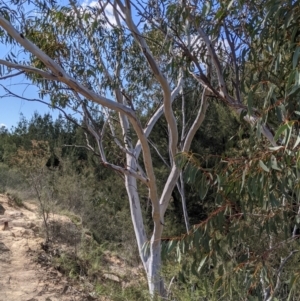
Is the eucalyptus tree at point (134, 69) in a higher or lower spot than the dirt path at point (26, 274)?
higher

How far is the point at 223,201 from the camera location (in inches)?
108

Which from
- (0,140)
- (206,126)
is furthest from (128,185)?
(0,140)

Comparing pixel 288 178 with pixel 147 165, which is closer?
pixel 288 178

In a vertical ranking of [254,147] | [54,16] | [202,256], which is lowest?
[202,256]

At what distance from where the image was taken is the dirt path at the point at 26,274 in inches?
234

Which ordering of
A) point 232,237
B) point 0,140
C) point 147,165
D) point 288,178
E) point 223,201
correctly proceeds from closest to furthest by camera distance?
point 288,178 < point 223,201 < point 232,237 < point 147,165 < point 0,140

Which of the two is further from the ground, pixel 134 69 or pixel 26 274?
pixel 134 69

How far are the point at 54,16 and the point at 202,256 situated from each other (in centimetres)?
439

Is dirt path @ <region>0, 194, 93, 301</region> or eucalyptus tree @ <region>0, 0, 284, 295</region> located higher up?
eucalyptus tree @ <region>0, 0, 284, 295</region>

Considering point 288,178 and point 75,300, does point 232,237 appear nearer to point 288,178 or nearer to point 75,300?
point 288,178

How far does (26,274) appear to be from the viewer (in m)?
6.62

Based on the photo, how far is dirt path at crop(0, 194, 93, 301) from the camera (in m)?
5.95

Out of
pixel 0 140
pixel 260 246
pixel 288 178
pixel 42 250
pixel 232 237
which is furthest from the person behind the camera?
pixel 0 140

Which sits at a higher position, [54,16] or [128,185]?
[54,16]
